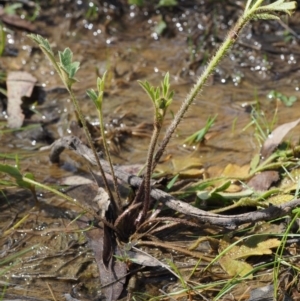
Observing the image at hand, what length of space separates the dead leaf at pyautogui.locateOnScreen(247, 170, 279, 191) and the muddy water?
220mm

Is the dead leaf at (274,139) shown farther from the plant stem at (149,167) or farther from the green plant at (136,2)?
the green plant at (136,2)

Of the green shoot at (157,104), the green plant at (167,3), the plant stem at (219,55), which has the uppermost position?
the plant stem at (219,55)

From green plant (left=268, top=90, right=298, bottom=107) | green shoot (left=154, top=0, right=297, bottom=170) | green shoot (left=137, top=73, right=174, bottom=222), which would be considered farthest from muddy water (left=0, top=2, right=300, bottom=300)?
green shoot (left=154, top=0, right=297, bottom=170)

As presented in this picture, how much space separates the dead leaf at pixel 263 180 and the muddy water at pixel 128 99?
8.7 inches

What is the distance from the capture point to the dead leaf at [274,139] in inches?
109

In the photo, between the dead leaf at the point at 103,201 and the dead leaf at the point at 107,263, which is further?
the dead leaf at the point at 103,201

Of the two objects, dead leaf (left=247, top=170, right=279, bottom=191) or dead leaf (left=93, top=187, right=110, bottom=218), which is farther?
dead leaf (left=247, top=170, right=279, bottom=191)

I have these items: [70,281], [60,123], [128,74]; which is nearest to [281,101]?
[128,74]

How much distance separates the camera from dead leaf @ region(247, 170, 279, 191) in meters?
2.56

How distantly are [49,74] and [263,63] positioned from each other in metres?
1.27

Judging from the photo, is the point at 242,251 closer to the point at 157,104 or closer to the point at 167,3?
the point at 157,104

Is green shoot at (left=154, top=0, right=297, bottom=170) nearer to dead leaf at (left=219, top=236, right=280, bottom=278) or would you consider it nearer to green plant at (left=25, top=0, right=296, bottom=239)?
green plant at (left=25, top=0, right=296, bottom=239)

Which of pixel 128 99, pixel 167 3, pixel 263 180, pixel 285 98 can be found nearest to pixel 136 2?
pixel 167 3

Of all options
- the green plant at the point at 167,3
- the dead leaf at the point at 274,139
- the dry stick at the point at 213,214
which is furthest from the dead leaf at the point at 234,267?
the green plant at the point at 167,3
